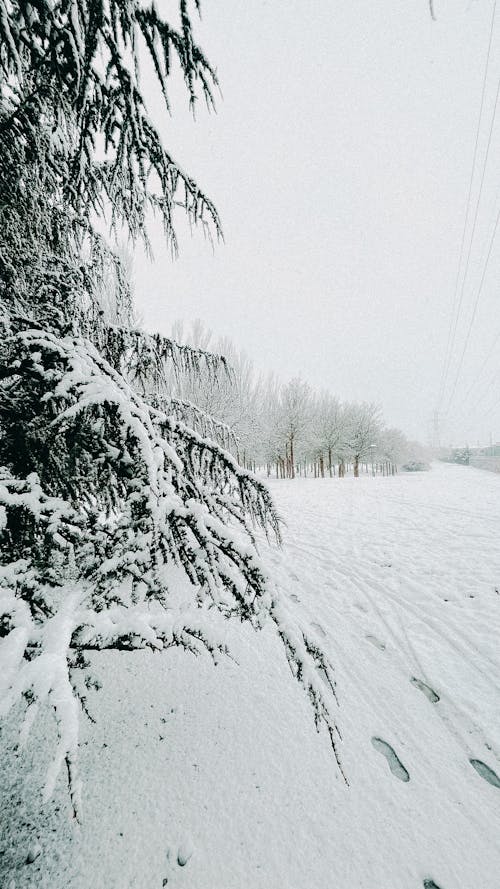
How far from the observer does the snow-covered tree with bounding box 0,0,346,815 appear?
1.05 meters

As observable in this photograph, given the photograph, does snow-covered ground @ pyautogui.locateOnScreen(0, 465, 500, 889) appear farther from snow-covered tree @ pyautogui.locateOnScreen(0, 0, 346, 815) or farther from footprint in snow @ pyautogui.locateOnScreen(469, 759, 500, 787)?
snow-covered tree @ pyautogui.locateOnScreen(0, 0, 346, 815)

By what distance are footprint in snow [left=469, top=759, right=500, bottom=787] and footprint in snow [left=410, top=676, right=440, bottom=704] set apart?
17.6 inches

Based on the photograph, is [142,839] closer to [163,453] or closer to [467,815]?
[467,815]

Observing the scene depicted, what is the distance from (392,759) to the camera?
1.97 m

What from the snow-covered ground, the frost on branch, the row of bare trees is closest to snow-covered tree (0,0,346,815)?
the frost on branch

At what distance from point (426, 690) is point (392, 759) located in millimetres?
769

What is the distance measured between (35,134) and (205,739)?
3547 mm

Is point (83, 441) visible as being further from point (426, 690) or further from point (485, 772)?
point (426, 690)

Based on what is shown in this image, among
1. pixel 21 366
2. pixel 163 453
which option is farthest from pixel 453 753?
pixel 21 366

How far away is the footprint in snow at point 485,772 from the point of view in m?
1.86

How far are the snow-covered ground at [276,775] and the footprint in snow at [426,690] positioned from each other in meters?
0.01

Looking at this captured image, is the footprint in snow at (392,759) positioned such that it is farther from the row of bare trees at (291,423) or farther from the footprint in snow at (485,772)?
the row of bare trees at (291,423)

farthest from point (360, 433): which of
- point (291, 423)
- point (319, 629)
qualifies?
point (319, 629)

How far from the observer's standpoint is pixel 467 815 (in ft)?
5.54
